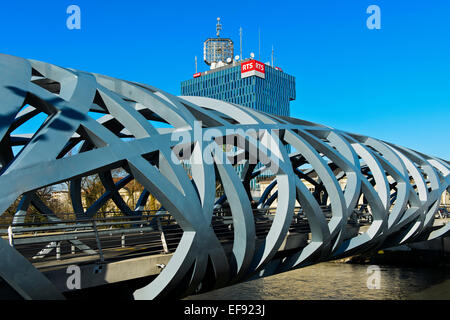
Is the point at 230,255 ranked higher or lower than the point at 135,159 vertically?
lower

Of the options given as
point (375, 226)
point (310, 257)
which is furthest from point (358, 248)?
point (310, 257)

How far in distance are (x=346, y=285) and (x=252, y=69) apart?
88631 mm

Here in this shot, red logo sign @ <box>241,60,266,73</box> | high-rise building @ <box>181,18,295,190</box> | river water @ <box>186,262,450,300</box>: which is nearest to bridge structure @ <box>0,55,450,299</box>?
river water @ <box>186,262,450,300</box>

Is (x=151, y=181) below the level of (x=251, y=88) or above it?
below

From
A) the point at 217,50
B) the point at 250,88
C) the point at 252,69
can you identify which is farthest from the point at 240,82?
the point at 217,50

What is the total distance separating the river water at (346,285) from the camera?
24.0 m

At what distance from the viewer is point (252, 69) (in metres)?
111

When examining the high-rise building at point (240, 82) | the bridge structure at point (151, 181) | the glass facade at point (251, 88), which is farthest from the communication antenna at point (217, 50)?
the bridge structure at point (151, 181)

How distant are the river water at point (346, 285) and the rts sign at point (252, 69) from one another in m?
82.0

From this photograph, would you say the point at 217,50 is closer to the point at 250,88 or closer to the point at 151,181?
the point at 250,88

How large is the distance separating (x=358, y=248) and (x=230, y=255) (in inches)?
270

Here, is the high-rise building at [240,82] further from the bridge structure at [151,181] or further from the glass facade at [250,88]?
the bridge structure at [151,181]

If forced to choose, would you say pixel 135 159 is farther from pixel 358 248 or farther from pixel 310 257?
pixel 358 248
